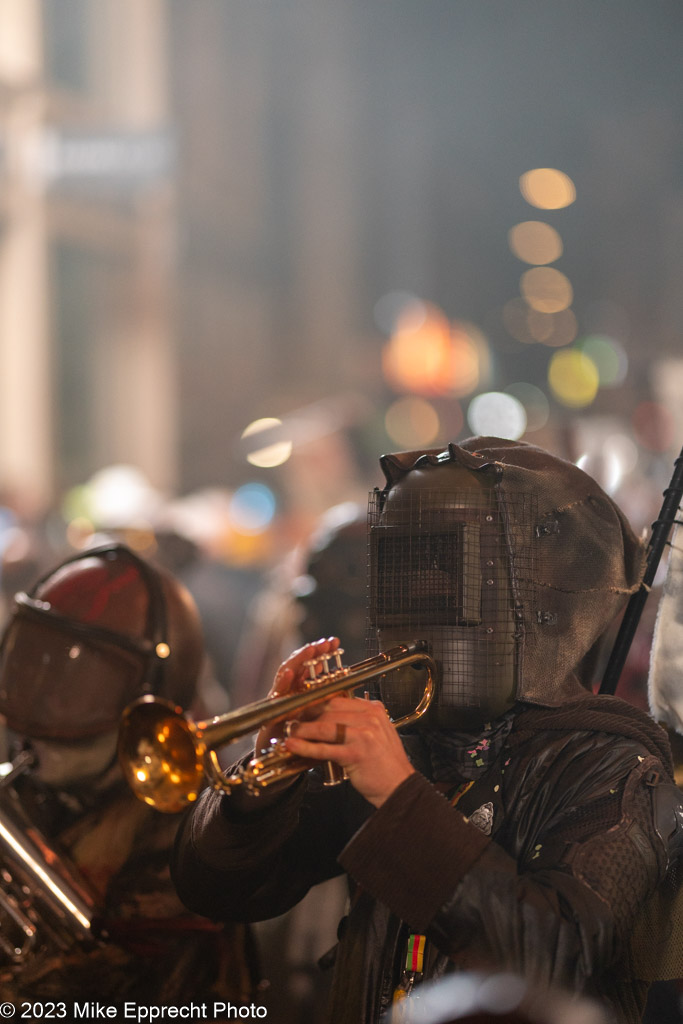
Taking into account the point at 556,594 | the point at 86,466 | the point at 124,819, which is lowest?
the point at 86,466

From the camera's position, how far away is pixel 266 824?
2.26 m

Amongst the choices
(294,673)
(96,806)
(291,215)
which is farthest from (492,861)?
(291,215)

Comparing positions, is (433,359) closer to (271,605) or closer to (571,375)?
(571,375)

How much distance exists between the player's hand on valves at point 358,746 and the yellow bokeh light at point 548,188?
1870 cm

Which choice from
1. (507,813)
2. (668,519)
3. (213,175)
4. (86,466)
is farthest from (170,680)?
(213,175)

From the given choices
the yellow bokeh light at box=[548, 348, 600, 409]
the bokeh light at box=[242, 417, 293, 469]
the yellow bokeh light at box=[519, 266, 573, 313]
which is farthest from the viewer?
the yellow bokeh light at box=[519, 266, 573, 313]

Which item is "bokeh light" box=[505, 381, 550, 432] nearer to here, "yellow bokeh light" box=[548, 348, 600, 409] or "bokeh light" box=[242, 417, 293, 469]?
"yellow bokeh light" box=[548, 348, 600, 409]

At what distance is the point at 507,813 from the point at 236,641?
482 centimetres

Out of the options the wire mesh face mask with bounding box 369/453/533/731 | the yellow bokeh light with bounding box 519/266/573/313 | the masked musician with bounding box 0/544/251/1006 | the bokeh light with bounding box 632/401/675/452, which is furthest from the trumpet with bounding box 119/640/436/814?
the yellow bokeh light with bounding box 519/266/573/313

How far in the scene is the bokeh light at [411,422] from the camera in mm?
20922

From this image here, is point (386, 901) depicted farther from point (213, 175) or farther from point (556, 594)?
point (213, 175)

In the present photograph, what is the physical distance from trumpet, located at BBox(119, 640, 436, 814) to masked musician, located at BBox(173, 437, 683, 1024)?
6cm

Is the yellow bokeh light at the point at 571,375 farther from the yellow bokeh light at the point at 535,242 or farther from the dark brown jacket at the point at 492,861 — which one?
the dark brown jacket at the point at 492,861

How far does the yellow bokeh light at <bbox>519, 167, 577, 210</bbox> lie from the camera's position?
19.4 m
